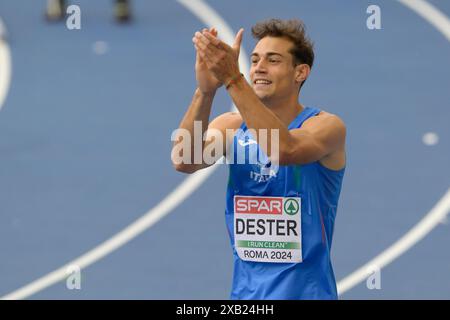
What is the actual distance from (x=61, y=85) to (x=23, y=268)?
4977 millimetres

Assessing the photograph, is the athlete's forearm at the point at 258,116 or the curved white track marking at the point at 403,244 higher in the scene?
the curved white track marking at the point at 403,244

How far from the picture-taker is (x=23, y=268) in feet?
36.3

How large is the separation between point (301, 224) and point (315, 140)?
51cm

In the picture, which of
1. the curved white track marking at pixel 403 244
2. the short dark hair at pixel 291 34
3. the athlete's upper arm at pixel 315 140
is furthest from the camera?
the curved white track marking at pixel 403 244

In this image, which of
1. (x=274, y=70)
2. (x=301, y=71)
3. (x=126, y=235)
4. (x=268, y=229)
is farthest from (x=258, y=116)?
(x=126, y=235)

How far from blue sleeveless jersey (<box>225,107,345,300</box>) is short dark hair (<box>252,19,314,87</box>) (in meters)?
0.39

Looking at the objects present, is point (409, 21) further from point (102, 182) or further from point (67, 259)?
point (67, 259)

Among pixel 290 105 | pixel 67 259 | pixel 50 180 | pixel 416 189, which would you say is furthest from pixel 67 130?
pixel 290 105

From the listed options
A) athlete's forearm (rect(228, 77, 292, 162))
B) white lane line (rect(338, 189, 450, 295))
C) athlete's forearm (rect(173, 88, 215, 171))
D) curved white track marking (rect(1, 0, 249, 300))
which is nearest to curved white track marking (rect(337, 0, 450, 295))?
white lane line (rect(338, 189, 450, 295))

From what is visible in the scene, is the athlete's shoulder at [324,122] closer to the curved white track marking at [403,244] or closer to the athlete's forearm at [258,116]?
the athlete's forearm at [258,116]

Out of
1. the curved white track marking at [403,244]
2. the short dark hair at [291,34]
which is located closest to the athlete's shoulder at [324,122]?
the short dark hair at [291,34]

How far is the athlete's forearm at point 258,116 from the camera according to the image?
249 inches

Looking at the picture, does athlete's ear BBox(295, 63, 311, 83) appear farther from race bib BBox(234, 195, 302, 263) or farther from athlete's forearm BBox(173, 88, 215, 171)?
race bib BBox(234, 195, 302, 263)

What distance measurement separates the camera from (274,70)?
6898mm
